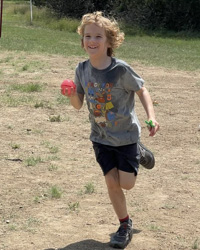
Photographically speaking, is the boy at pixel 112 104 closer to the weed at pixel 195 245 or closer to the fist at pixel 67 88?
the fist at pixel 67 88

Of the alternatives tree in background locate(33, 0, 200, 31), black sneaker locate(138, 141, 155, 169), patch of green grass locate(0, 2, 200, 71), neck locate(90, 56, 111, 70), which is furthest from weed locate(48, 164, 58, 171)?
tree in background locate(33, 0, 200, 31)

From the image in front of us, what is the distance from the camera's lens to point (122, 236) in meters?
4.55

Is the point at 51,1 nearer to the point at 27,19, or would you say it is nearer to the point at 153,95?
the point at 27,19

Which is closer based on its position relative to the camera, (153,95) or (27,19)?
(153,95)

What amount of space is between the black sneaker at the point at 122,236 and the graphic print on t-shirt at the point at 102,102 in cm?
77

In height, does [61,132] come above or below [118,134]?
below

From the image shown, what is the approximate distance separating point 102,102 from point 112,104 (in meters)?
0.07

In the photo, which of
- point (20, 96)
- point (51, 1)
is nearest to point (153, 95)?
point (20, 96)

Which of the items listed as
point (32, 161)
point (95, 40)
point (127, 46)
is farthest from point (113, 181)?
point (127, 46)

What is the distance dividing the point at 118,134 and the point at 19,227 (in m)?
1.09

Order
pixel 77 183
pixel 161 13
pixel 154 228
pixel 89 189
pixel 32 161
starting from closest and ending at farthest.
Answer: pixel 154 228 < pixel 89 189 < pixel 77 183 < pixel 32 161 < pixel 161 13

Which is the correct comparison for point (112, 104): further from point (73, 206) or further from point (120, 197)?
point (73, 206)

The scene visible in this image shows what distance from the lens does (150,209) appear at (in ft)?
17.5

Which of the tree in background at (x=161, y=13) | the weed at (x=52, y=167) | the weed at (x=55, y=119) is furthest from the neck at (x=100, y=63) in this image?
the tree in background at (x=161, y=13)
